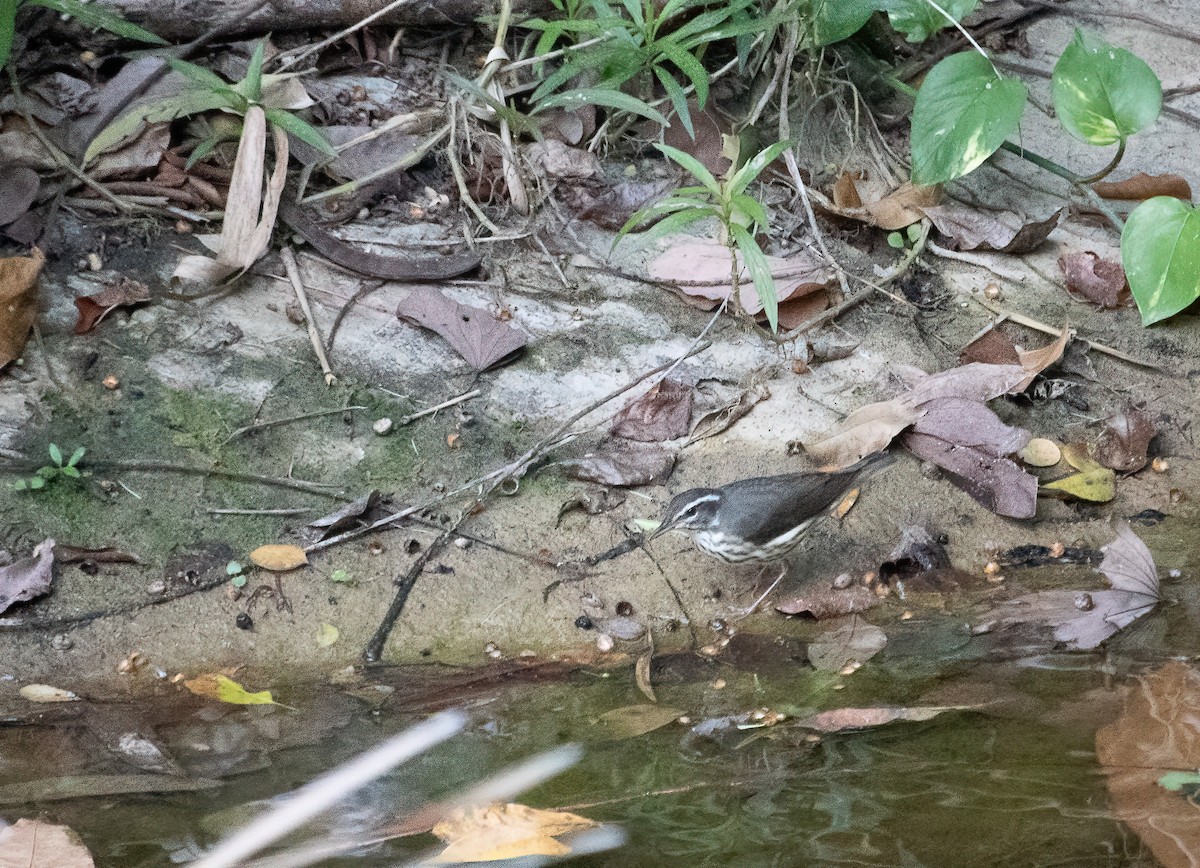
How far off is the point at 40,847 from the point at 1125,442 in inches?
150

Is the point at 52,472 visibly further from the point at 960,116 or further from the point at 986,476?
the point at 960,116

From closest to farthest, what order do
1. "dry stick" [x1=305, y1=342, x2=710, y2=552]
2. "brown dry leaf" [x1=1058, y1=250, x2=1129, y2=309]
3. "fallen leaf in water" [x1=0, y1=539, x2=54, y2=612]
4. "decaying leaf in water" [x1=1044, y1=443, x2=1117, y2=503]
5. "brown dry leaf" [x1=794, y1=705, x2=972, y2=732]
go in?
"brown dry leaf" [x1=794, y1=705, x2=972, y2=732] < "fallen leaf in water" [x1=0, y1=539, x2=54, y2=612] < "dry stick" [x1=305, y1=342, x2=710, y2=552] < "decaying leaf in water" [x1=1044, y1=443, x2=1117, y2=503] < "brown dry leaf" [x1=1058, y1=250, x2=1129, y2=309]

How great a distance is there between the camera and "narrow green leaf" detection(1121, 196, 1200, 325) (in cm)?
442

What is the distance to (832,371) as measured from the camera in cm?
467

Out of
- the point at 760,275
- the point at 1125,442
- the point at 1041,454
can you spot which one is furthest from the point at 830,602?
the point at 1125,442

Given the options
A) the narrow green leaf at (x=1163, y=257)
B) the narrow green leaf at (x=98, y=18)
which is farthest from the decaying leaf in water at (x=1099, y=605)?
the narrow green leaf at (x=98, y=18)

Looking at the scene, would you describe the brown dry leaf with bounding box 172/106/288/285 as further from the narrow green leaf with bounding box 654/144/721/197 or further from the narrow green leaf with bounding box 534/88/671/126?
the narrow green leaf with bounding box 654/144/721/197

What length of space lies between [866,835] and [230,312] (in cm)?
317

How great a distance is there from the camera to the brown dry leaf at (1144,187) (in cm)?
511

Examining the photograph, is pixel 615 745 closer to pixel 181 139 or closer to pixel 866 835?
pixel 866 835

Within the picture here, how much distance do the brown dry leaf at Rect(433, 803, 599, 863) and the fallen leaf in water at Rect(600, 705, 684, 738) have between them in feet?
1.46

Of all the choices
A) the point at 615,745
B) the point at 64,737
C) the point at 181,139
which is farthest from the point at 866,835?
the point at 181,139

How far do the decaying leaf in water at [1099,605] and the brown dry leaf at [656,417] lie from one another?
1.35 metres

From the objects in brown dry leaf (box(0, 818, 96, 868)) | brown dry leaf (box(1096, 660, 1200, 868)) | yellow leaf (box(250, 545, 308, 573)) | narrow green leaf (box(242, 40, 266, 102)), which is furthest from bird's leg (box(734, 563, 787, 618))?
narrow green leaf (box(242, 40, 266, 102))
